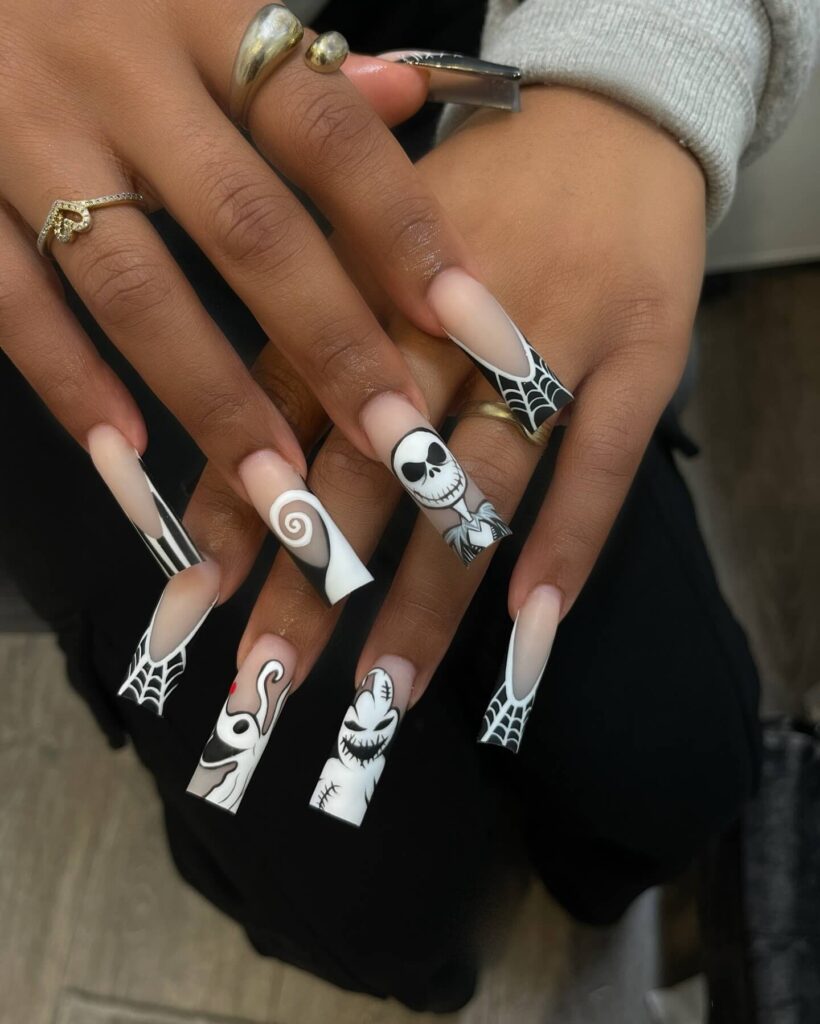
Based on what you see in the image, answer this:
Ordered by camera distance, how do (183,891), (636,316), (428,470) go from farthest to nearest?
(183,891) → (636,316) → (428,470)

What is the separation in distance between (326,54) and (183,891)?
93 centimetres

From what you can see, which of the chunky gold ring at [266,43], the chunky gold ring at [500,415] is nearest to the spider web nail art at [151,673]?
the chunky gold ring at [500,415]

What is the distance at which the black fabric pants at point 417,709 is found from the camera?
0.66 metres

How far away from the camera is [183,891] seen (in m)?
1.01

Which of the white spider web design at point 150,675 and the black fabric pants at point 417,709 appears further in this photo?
the black fabric pants at point 417,709

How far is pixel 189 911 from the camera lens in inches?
39.6

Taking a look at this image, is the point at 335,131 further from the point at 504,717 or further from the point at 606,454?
the point at 504,717

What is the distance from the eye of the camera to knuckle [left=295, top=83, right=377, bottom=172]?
0.53 meters

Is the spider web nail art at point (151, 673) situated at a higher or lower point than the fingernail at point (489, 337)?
lower

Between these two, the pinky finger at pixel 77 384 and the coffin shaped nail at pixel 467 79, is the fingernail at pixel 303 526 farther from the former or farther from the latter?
the coffin shaped nail at pixel 467 79

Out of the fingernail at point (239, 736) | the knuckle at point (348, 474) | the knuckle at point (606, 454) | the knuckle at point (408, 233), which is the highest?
the knuckle at point (408, 233)

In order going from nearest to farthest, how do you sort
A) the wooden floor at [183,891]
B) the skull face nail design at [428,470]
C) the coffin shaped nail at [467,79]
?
the skull face nail design at [428,470] → the coffin shaped nail at [467,79] → the wooden floor at [183,891]

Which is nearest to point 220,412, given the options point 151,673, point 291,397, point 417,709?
point 291,397

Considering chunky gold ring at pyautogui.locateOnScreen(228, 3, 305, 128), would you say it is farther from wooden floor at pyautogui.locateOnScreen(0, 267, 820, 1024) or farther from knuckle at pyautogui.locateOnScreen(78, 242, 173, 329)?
wooden floor at pyautogui.locateOnScreen(0, 267, 820, 1024)
